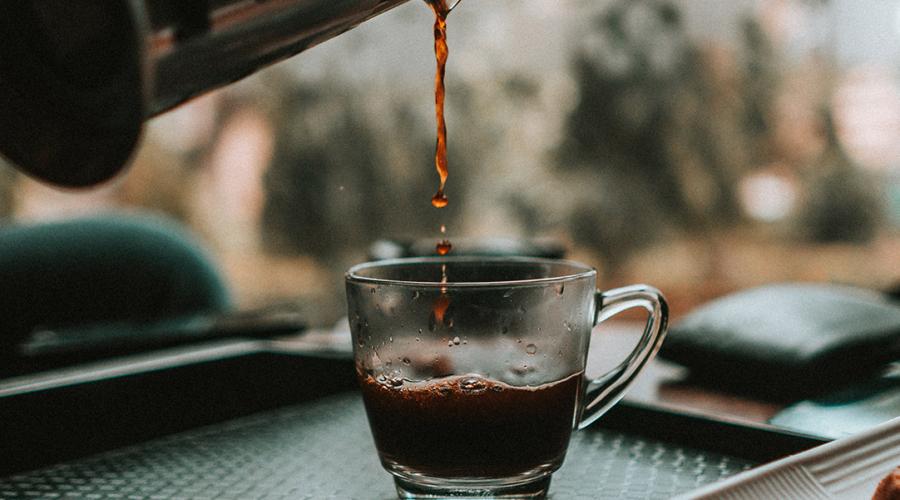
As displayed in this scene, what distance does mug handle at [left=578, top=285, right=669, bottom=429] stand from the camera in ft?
1.45

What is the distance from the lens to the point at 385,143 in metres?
2.66

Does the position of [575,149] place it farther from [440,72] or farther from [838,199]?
[440,72]

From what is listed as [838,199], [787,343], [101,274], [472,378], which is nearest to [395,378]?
[472,378]

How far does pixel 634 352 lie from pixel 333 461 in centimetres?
18

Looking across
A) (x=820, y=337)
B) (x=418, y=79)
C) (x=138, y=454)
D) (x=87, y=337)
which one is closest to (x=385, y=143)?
(x=418, y=79)

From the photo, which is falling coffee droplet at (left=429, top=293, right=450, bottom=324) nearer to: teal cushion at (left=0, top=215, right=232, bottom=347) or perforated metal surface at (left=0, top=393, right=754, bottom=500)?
perforated metal surface at (left=0, top=393, right=754, bottom=500)

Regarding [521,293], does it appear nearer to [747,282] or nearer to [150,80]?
[150,80]

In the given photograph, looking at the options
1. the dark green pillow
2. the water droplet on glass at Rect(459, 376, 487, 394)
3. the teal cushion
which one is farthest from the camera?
the teal cushion

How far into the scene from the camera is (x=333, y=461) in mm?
470

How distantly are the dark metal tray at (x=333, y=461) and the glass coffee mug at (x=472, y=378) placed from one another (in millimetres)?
31

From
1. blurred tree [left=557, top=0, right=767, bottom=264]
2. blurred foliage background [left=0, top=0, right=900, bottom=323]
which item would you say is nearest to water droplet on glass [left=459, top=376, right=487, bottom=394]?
blurred foliage background [left=0, top=0, right=900, bottom=323]

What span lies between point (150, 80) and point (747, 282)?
2.54 metres

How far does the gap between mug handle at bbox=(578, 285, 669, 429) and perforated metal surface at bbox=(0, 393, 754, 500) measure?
1.5 inches

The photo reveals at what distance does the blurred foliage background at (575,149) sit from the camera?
2494mm
